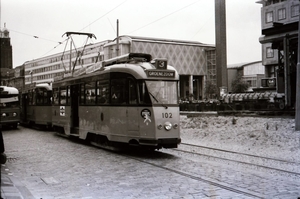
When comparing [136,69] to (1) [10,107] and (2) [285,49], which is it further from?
(2) [285,49]

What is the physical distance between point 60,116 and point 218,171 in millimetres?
11070

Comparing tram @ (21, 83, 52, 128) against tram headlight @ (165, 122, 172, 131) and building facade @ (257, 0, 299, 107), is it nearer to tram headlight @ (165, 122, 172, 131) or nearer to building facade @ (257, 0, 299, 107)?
tram headlight @ (165, 122, 172, 131)

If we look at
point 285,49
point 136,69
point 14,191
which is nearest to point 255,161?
point 136,69

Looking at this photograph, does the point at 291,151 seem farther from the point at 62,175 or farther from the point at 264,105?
the point at 264,105

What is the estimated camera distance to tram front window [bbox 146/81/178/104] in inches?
453

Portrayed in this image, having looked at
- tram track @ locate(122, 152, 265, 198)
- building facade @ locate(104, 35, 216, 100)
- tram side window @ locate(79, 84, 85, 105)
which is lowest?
tram track @ locate(122, 152, 265, 198)

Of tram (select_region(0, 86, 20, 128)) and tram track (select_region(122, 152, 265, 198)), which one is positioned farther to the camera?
tram (select_region(0, 86, 20, 128))

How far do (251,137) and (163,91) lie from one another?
637 centimetres

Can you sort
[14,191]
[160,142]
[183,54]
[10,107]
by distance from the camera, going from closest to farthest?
1. [14,191]
2. [160,142]
3. [10,107]
4. [183,54]

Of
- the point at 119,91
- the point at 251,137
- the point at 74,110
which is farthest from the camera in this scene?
the point at 74,110

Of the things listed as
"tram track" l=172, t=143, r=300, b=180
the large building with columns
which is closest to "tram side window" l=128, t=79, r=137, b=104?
"tram track" l=172, t=143, r=300, b=180

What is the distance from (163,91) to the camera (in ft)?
38.5

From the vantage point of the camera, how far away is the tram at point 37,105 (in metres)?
23.3

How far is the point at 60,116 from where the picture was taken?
60.8ft
